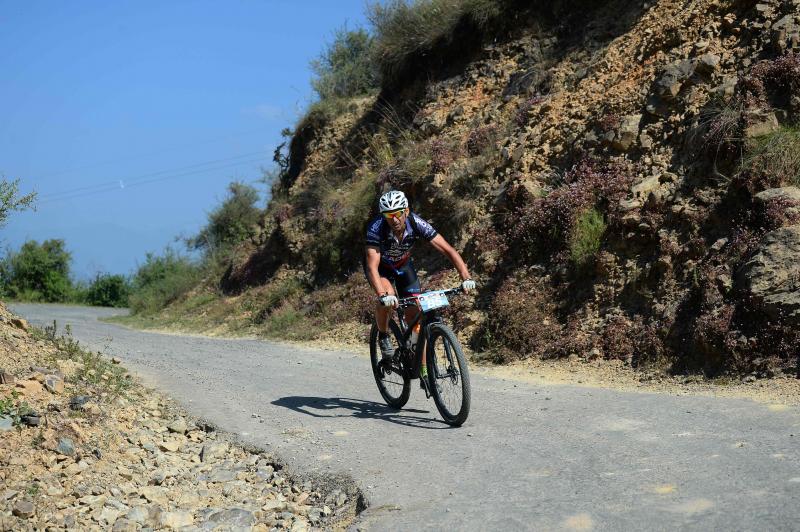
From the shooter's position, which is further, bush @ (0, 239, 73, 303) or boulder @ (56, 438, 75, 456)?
bush @ (0, 239, 73, 303)

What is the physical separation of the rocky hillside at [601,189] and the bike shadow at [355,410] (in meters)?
3.28

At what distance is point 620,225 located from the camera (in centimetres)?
1132

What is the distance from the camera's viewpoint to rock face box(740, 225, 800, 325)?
8320 mm

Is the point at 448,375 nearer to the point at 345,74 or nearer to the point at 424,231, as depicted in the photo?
the point at 424,231

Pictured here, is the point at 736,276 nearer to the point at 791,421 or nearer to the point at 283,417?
the point at 791,421

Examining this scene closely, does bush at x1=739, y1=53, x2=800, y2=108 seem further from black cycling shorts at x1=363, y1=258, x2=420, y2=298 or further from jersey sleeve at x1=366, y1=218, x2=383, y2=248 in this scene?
jersey sleeve at x1=366, y1=218, x2=383, y2=248

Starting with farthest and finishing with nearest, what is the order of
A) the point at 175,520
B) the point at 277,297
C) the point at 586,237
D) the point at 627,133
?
the point at 277,297 → the point at 627,133 → the point at 586,237 → the point at 175,520

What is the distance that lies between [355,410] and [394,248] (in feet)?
5.95

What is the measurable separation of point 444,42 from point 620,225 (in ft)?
33.0

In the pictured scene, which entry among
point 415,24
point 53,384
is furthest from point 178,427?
point 415,24

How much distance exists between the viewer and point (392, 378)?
8281mm

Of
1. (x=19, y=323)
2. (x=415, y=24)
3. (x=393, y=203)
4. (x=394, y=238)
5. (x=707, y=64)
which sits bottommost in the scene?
(x=19, y=323)

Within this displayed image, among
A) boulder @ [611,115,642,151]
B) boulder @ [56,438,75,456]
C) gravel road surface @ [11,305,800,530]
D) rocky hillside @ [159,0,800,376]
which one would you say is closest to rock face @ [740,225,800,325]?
rocky hillside @ [159,0,800,376]

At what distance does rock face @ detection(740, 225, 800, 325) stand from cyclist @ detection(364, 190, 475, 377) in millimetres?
3433
